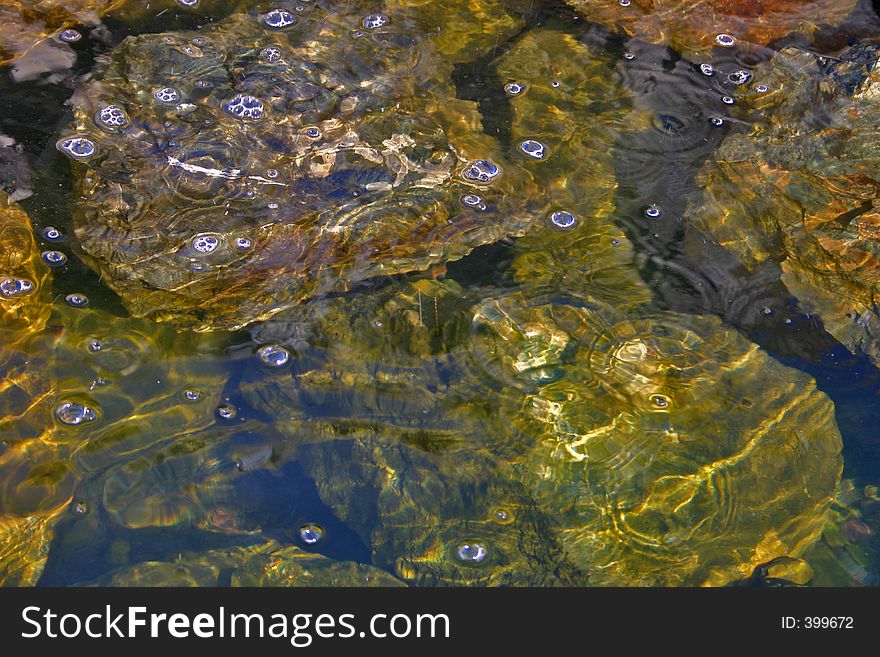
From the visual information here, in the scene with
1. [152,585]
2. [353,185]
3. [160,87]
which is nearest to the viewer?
[152,585]

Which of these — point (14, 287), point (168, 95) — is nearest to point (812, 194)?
point (168, 95)

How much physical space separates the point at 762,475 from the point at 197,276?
2309 millimetres

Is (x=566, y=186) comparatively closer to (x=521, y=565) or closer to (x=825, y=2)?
(x=521, y=565)

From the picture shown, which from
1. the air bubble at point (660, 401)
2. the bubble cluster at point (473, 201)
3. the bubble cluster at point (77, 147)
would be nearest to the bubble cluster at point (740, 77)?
the bubble cluster at point (473, 201)

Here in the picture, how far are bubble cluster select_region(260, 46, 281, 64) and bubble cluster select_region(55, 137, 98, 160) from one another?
1.02 meters

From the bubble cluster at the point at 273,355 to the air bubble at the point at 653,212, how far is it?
→ 5.71 feet

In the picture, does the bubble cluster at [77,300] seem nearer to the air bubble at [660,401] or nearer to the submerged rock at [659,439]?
the submerged rock at [659,439]

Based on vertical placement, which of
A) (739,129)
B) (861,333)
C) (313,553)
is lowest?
(313,553)

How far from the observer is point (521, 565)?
272 cm

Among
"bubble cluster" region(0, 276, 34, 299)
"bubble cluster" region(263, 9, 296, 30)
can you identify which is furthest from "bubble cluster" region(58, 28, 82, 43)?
"bubble cluster" region(0, 276, 34, 299)

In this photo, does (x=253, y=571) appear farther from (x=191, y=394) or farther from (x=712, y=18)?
(x=712, y=18)

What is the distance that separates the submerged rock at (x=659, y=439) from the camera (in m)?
2.77

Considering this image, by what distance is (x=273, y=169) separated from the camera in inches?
145
